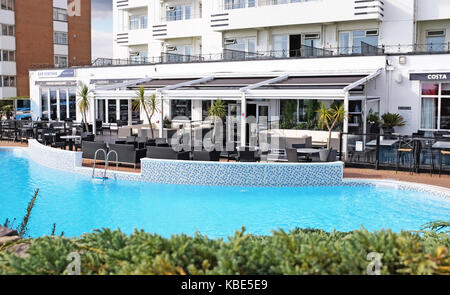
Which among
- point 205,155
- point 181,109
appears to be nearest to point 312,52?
point 181,109

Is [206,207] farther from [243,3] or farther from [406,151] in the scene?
[243,3]

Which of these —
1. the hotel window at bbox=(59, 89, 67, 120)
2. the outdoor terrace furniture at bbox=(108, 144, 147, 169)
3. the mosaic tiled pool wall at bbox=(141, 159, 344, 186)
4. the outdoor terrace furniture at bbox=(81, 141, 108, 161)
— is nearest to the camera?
the mosaic tiled pool wall at bbox=(141, 159, 344, 186)

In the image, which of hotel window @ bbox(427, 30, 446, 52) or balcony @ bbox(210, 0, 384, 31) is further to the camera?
hotel window @ bbox(427, 30, 446, 52)

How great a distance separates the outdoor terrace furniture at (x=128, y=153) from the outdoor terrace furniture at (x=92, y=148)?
31.2 inches

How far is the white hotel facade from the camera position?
24.7m

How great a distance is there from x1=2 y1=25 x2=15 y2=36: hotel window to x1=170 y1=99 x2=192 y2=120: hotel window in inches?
1149

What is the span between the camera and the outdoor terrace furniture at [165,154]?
1894cm

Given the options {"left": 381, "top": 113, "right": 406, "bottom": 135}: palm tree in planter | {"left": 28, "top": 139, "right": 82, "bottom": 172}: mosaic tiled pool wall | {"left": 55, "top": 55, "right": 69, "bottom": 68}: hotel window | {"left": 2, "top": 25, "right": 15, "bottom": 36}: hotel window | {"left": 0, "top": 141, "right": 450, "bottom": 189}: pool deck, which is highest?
{"left": 2, "top": 25, "right": 15, "bottom": 36}: hotel window

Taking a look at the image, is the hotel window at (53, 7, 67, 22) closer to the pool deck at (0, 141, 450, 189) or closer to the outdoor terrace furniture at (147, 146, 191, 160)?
the pool deck at (0, 141, 450, 189)

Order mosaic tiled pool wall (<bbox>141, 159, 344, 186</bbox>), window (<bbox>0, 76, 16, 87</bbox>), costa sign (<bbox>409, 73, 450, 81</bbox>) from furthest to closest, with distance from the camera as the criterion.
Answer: window (<bbox>0, 76, 16, 87</bbox>)
costa sign (<bbox>409, 73, 450, 81</bbox>)
mosaic tiled pool wall (<bbox>141, 159, 344, 186</bbox>)

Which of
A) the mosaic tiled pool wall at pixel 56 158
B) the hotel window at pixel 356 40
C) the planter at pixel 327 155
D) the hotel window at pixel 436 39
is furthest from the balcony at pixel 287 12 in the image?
the mosaic tiled pool wall at pixel 56 158

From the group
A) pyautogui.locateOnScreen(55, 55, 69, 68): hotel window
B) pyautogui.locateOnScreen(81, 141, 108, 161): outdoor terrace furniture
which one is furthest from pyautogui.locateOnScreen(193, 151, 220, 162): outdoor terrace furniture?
pyautogui.locateOnScreen(55, 55, 69, 68): hotel window

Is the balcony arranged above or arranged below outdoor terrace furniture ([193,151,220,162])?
above
